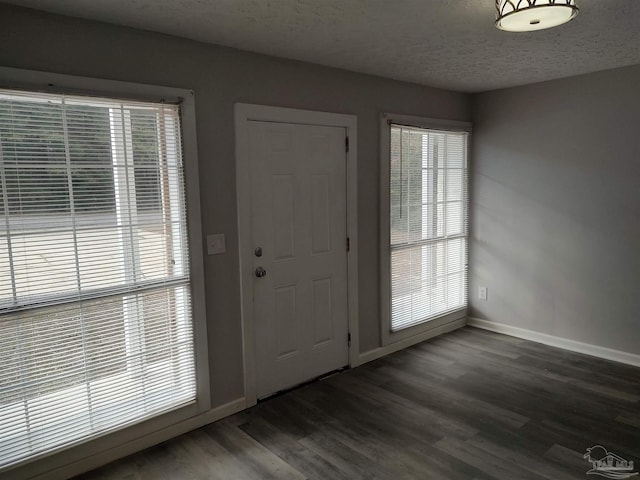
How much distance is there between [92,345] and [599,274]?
3.80 metres

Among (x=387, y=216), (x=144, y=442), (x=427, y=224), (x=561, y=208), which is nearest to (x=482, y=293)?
(x=427, y=224)

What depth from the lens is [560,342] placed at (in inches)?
159

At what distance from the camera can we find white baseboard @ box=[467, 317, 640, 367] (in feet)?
12.1

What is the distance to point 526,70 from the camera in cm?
352

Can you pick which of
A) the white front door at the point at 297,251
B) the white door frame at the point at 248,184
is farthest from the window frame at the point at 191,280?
the white front door at the point at 297,251

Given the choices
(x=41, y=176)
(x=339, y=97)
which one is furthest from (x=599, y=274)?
(x=41, y=176)

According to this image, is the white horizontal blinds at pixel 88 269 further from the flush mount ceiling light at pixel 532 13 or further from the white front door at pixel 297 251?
the flush mount ceiling light at pixel 532 13

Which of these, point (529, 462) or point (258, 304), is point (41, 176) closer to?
point (258, 304)

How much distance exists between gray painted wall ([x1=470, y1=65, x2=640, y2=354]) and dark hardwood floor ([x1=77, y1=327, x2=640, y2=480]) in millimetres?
529

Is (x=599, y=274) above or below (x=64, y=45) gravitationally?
below

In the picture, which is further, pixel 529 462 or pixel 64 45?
pixel 529 462

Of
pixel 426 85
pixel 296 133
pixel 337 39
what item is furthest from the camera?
pixel 426 85

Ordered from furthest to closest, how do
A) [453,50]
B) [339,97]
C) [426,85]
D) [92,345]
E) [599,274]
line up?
1. [426,85]
2. [599,274]
3. [339,97]
4. [453,50]
5. [92,345]
